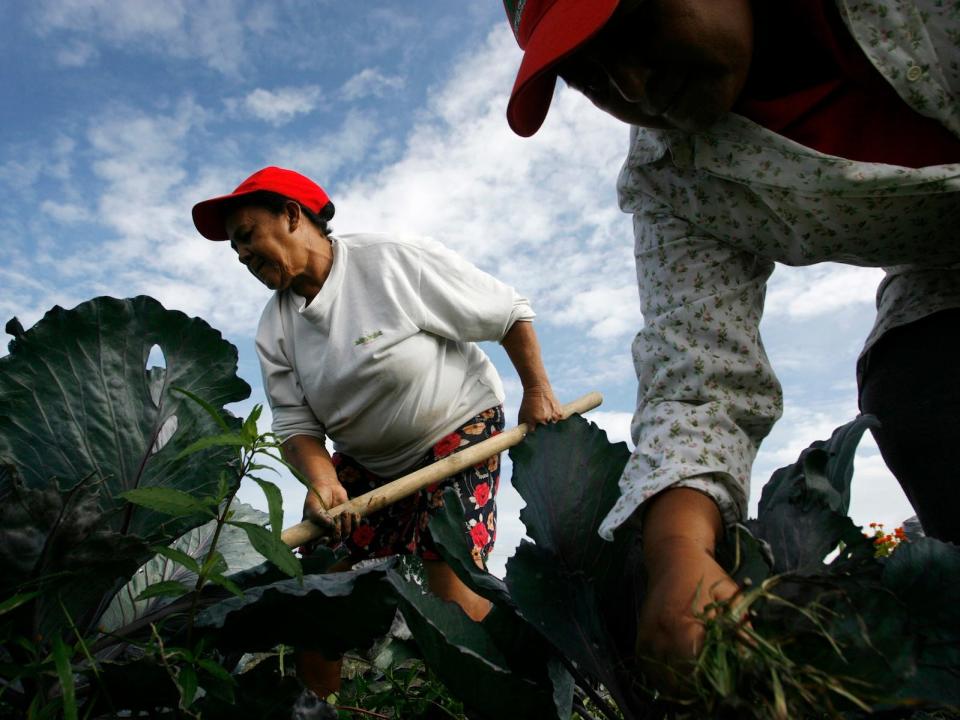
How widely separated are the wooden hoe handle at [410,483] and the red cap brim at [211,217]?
105 centimetres

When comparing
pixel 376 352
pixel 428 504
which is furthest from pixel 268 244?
pixel 428 504

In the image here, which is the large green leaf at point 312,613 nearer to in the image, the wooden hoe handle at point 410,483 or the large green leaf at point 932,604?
the large green leaf at point 932,604

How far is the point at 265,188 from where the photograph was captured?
252 cm

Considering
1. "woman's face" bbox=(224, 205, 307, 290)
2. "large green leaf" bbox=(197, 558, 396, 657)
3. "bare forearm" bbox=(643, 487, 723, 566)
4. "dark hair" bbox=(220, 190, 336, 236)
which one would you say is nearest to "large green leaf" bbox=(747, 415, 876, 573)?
"bare forearm" bbox=(643, 487, 723, 566)

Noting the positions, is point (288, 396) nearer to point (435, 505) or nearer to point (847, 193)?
point (435, 505)

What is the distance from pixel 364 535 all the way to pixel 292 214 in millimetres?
1085

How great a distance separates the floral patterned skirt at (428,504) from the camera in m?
2.50

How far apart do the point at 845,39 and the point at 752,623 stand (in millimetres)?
874

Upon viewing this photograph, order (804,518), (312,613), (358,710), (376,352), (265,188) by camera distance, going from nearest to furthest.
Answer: (312,613), (804,518), (358,710), (376,352), (265,188)

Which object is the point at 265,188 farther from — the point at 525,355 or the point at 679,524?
the point at 679,524

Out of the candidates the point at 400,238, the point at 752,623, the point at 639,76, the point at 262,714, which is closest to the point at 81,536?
the point at 262,714

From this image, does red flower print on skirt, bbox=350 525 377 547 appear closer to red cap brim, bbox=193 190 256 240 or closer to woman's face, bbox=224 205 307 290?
woman's face, bbox=224 205 307 290

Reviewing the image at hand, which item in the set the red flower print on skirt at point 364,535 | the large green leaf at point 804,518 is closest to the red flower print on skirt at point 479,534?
the red flower print on skirt at point 364,535

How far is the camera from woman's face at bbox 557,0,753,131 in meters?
1.01
